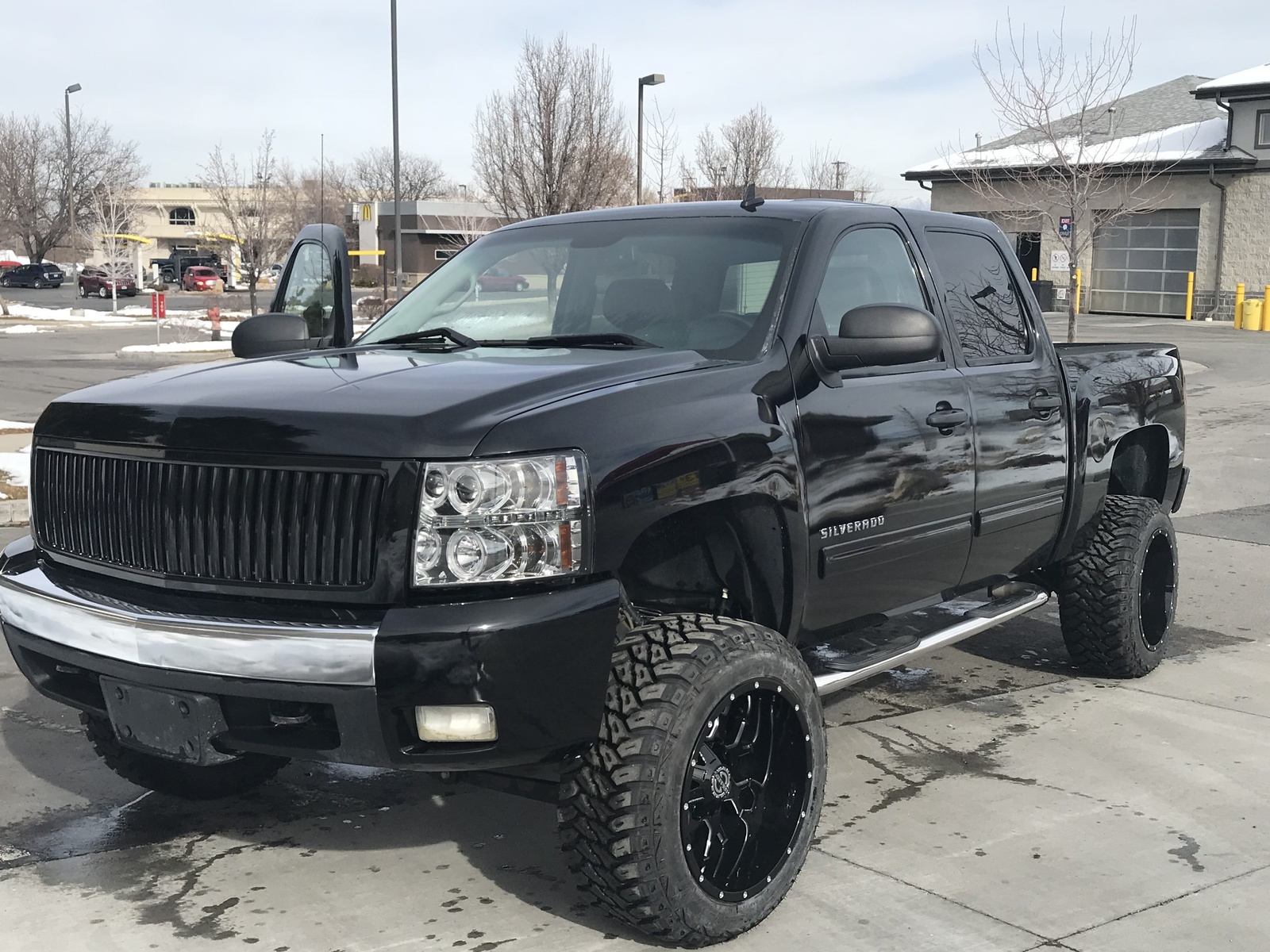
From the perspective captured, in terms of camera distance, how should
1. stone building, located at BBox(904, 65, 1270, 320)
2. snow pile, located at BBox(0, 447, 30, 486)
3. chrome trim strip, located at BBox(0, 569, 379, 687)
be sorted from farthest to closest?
stone building, located at BBox(904, 65, 1270, 320) → snow pile, located at BBox(0, 447, 30, 486) → chrome trim strip, located at BBox(0, 569, 379, 687)

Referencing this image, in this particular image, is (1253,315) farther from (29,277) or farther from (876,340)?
(29,277)

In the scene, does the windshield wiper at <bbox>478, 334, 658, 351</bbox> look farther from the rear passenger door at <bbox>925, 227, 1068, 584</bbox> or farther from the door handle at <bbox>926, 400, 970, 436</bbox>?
the rear passenger door at <bbox>925, 227, 1068, 584</bbox>

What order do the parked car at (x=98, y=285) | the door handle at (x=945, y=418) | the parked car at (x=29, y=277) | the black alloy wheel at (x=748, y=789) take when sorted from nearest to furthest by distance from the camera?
Result: the black alloy wheel at (x=748, y=789)
the door handle at (x=945, y=418)
the parked car at (x=98, y=285)
the parked car at (x=29, y=277)

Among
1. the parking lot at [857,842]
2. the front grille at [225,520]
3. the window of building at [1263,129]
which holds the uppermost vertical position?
the window of building at [1263,129]

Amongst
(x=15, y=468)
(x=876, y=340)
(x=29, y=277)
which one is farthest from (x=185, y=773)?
(x=29, y=277)

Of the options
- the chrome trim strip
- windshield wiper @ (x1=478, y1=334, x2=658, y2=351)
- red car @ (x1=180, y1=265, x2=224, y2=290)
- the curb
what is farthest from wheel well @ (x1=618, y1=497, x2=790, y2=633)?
red car @ (x1=180, y1=265, x2=224, y2=290)

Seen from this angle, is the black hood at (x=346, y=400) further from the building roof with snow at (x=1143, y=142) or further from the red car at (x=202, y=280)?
the red car at (x=202, y=280)

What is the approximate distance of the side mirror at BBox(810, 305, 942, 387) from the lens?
402 cm

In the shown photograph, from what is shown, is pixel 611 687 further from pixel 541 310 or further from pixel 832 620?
pixel 541 310

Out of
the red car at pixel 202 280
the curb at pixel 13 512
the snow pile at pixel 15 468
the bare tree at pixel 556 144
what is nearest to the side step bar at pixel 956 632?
the curb at pixel 13 512

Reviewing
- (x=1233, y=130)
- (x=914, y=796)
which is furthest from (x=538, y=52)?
(x=914, y=796)

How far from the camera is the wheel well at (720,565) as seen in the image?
144 inches

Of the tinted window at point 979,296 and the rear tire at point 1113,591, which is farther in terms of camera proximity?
the rear tire at point 1113,591

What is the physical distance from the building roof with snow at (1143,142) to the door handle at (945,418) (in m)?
34.9
